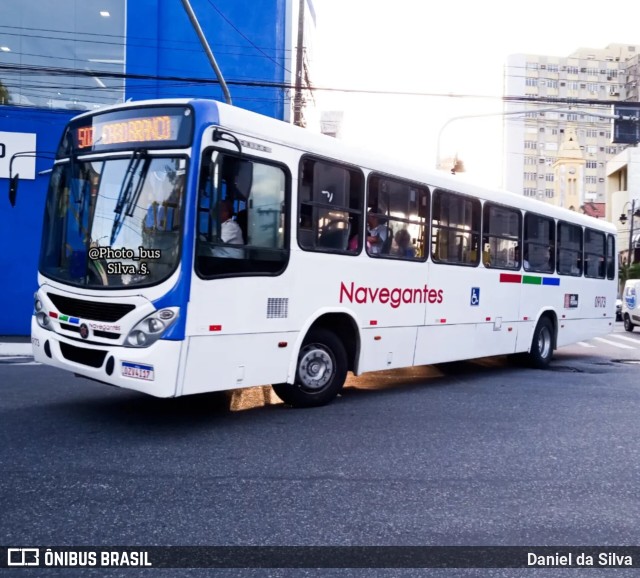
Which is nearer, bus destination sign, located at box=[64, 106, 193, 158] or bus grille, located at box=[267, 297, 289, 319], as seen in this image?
bus destination sign, located at box=[64, 106, 193, 158]

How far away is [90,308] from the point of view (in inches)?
254

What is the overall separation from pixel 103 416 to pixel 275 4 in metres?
15.5

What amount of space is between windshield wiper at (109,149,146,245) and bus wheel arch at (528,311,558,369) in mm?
8444

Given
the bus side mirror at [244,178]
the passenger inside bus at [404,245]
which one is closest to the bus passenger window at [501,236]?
the passenger inside bus at [404,245]

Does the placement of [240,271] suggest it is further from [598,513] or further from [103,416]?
[598,513]

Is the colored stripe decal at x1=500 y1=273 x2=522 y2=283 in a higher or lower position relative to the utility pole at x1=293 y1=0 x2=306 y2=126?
lower

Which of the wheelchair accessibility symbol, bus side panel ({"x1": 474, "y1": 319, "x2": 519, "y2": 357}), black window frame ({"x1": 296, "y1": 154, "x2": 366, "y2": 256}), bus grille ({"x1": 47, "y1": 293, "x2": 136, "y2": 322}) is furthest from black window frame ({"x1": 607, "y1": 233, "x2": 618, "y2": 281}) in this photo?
bus grille ({"x1": 47, "y1": 293, "x2": 136, "y2": 322})

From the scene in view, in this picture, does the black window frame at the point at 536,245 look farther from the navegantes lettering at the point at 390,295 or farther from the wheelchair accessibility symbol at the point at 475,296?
the navegantes lettering at the point at 390,295

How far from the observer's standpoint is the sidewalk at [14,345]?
45.2 feet

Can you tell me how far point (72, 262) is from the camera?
6742 mm

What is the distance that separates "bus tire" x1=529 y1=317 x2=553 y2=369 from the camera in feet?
41.1

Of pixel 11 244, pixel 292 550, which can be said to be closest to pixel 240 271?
pixel 292 550

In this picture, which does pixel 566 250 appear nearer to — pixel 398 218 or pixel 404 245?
pixel 404 245

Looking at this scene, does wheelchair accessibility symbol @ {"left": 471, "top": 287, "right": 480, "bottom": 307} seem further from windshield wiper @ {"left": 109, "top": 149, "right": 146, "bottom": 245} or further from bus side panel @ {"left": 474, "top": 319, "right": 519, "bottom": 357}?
windshield wiper @ {"left": 109, "top": 149, "right": 146, "bottom": 245}
